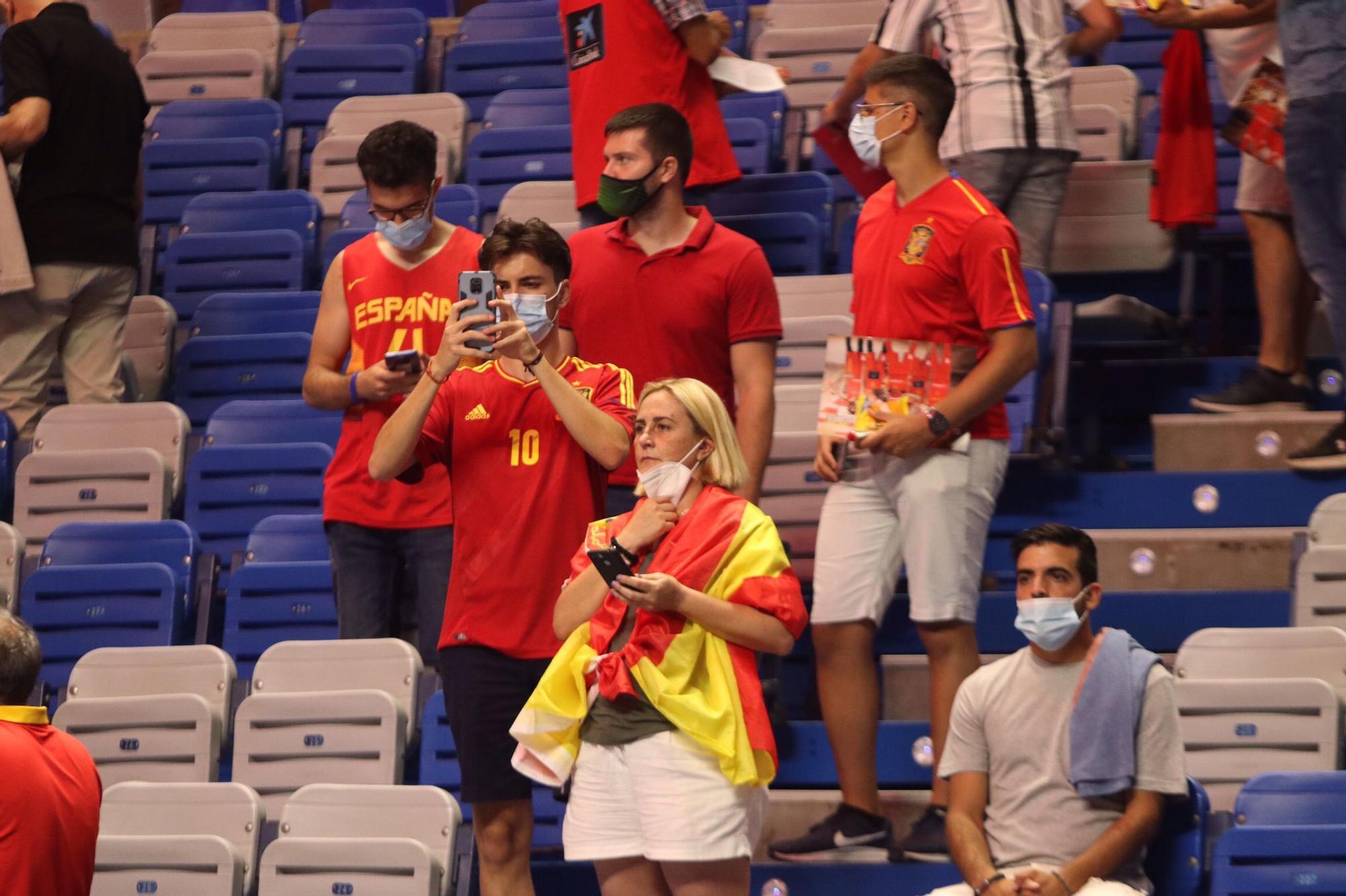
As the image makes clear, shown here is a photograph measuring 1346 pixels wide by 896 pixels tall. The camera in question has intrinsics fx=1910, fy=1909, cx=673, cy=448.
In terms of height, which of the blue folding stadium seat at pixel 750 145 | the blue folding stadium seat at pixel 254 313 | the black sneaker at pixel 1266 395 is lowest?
the blue folding stadium seat at pixel 254 313

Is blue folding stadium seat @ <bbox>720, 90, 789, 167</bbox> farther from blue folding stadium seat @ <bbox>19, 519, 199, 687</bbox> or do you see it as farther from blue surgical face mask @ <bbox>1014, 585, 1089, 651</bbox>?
blue surgical face mask @ <bbox>1014, 585, 1089, 651</bbox>

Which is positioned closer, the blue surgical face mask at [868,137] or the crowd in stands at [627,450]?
the crowd in stands at [627,450]

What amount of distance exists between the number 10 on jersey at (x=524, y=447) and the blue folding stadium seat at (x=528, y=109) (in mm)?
4174

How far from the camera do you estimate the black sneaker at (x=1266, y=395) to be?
5809 mm

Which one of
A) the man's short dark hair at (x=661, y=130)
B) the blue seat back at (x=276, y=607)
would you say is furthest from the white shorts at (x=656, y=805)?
the blue seat back at (x=276, y=607)

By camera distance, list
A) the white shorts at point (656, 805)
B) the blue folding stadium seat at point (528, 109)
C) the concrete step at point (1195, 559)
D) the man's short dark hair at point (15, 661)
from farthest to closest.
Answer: the blue folding stadium seat at point (528, 109) → the concrete step at point (1195, 559) → the man's short dark hair at point (15, 661) → the white shorts at point (656, 805)

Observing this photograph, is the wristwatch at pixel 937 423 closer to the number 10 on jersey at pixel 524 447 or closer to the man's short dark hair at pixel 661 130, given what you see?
the man's short dark hair at pixel 661 130

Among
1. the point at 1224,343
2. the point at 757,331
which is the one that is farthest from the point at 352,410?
the point at 1224,343

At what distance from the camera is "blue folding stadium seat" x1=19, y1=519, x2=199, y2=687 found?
5879mm

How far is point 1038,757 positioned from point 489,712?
1.17 m

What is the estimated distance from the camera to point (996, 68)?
5637 mm

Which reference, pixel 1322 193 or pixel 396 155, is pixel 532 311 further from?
pixel 1322 193

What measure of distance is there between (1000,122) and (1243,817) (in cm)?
232

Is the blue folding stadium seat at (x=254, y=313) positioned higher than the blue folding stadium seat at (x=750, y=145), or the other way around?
the blue folding stadium seat at (x=750, y=145)
